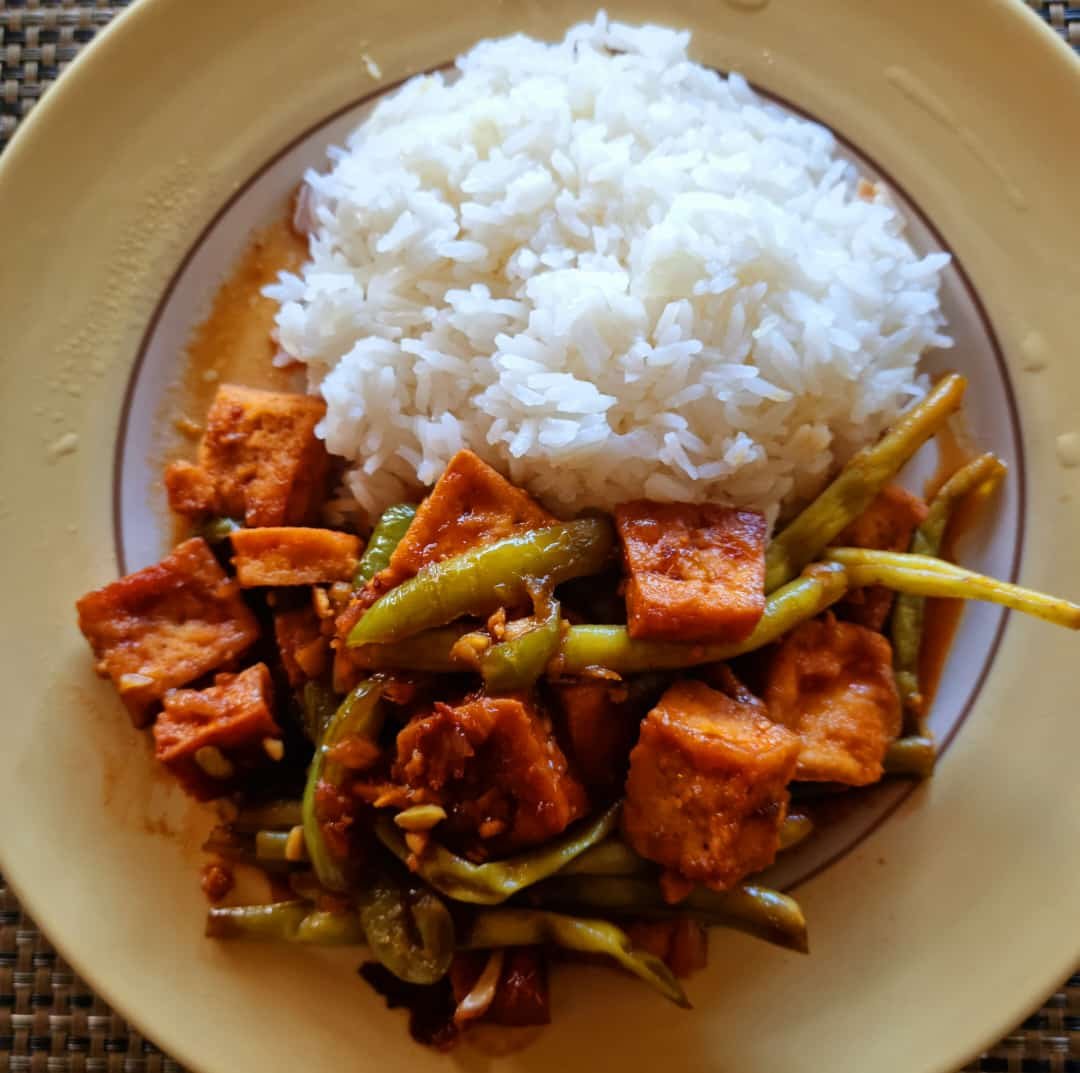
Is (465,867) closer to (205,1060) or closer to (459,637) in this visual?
(459,637)

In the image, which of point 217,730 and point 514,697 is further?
point 217,730

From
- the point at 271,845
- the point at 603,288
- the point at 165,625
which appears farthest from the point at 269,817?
the point at 603,288

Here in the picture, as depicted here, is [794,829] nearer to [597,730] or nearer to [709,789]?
[709,789]

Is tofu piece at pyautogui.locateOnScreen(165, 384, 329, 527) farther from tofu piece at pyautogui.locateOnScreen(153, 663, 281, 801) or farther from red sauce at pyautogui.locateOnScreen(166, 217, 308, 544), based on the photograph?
tofu piece at pyautogui.locateOnScreen(153, 663, 281, 801)

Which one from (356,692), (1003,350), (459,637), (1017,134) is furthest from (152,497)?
(1017,134)

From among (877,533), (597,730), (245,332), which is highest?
(877,533)

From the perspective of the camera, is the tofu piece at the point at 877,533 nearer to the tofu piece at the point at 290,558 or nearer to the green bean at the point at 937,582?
the green bean at the point at 937,582
